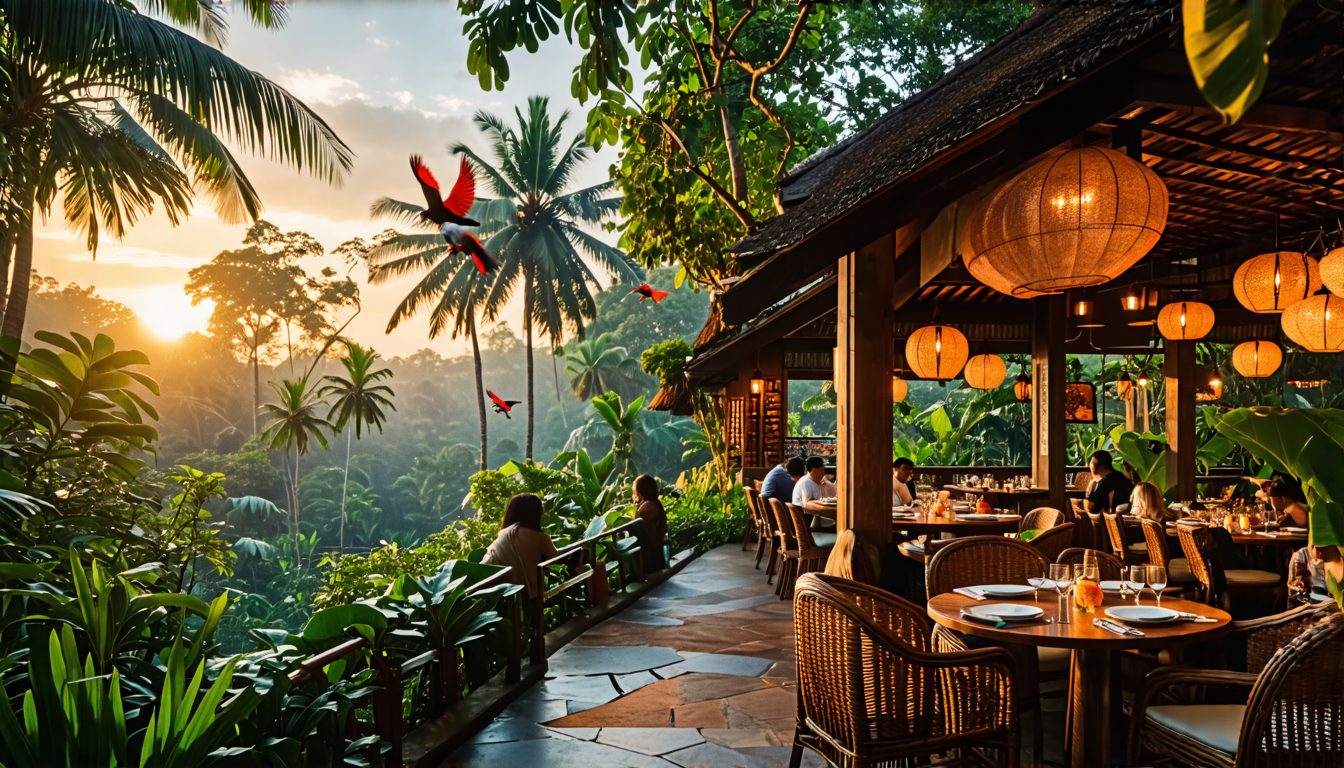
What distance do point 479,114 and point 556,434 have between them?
20563 millimetres

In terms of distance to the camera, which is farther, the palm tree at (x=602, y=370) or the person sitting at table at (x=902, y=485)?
the palm tree at (x=602, y=370)

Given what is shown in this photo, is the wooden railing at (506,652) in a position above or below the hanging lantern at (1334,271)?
below

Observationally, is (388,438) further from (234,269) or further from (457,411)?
(234,269)

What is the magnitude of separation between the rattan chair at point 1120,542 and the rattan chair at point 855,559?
2.80 meters

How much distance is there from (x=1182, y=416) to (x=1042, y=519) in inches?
229

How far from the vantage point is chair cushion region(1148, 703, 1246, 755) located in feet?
9.94

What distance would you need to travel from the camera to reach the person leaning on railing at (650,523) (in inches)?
387

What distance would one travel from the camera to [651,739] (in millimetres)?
4625

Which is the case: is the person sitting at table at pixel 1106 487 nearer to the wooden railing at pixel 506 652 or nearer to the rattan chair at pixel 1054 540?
the rattan chair at pixel 1054 540

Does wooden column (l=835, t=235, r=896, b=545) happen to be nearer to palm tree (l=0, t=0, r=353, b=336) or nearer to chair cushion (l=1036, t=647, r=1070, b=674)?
chair cushion (l=1036, t=647, r=1070, b=674)

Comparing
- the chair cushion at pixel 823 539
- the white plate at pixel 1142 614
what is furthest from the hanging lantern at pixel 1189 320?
the white plate at pixel 1142 614

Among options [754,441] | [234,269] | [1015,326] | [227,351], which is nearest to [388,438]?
[227,351]

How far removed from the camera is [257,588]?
29.0 m

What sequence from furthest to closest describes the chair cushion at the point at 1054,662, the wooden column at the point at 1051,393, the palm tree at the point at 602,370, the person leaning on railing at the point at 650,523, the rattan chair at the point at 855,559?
1. the palm tree at the point at 602,370
2. the wooden column at the point at 1051,393
3. the person leaning on railing at the point at 650,523
4. the rattan chair at the point at 855,559
5. the chair cushion at the point at 1054,662
